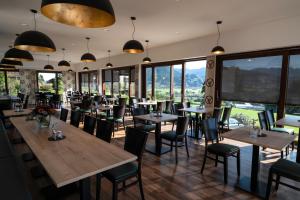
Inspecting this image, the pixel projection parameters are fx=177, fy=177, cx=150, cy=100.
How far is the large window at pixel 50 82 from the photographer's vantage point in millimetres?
12953

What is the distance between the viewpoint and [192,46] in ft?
21.0

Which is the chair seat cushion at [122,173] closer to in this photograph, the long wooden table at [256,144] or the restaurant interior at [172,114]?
the restaurant interior at [172,114]

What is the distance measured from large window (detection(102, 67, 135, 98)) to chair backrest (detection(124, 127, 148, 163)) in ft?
24.1

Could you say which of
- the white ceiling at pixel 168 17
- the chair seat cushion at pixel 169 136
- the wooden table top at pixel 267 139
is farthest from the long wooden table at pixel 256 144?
the white ceiling at pixel 168 17

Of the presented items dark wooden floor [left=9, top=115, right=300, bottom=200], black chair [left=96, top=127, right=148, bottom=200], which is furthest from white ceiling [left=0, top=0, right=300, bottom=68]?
dark wooden floor [left=9, top=115, right=300, bottom=200]

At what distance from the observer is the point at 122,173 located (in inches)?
82.8

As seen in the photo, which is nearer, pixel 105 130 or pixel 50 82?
pixel 105 130

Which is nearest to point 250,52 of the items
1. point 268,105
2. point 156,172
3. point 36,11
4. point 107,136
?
point 268,105

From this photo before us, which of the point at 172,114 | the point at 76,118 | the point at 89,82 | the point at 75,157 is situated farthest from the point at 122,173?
the point at 89,82

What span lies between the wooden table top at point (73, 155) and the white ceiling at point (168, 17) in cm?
272

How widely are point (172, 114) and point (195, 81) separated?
241cm

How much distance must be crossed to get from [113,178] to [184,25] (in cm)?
433

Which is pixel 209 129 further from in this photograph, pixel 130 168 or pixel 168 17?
pixel 168 17

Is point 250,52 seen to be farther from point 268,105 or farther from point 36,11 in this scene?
point 36,11
